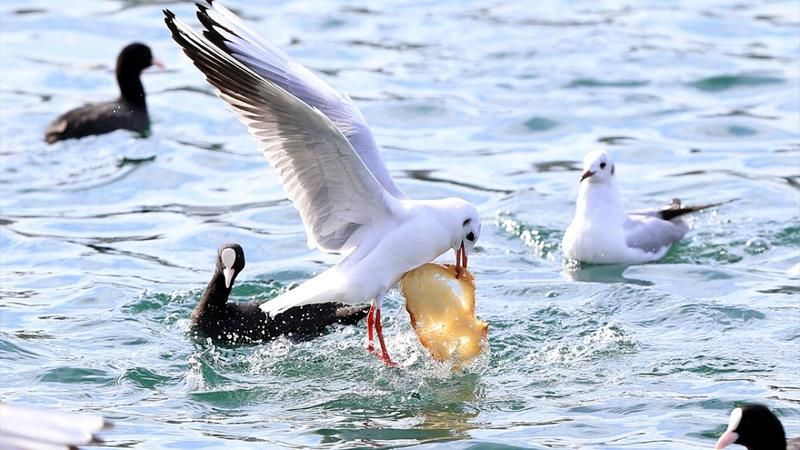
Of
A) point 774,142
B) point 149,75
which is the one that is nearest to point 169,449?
Answer: point 774,142

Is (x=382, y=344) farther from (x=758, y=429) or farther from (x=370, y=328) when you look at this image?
(x=758, y=429)

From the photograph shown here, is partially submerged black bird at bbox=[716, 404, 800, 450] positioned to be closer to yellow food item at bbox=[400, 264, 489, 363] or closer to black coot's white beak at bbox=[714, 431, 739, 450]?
black coot's white beak at bbox=[714, 431, 739, 450]

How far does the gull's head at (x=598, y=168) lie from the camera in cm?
1131

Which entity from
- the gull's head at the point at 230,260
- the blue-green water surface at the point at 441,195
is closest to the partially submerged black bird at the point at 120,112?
the blue-green water surface at the point at 441,195

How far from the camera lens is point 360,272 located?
8.82m

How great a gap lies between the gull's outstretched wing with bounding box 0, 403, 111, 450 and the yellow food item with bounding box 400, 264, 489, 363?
3795mm

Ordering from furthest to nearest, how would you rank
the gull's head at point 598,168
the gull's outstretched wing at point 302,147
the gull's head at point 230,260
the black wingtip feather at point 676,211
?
the black wingtip feather at point 676,211
the gull's head at point 598,168
the gull's head at point 230,260
the gull's outstretched wing at point 302,147

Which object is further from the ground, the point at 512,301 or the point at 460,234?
the point at 460,234

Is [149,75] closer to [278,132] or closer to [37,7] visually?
[37,7]

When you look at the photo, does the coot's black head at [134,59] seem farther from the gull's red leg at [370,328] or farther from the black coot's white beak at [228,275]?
the gull's red leg at [370,328]

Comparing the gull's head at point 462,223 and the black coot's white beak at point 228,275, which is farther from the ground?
the gull's head at point 462,223

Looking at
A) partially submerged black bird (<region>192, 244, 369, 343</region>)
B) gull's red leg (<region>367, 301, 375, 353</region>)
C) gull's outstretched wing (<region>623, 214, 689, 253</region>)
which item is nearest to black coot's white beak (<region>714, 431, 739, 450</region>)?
gull's red leg (<region>367, 301, 375, 353</region>)

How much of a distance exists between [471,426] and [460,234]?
3.85ft

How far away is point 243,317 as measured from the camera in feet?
31.5
